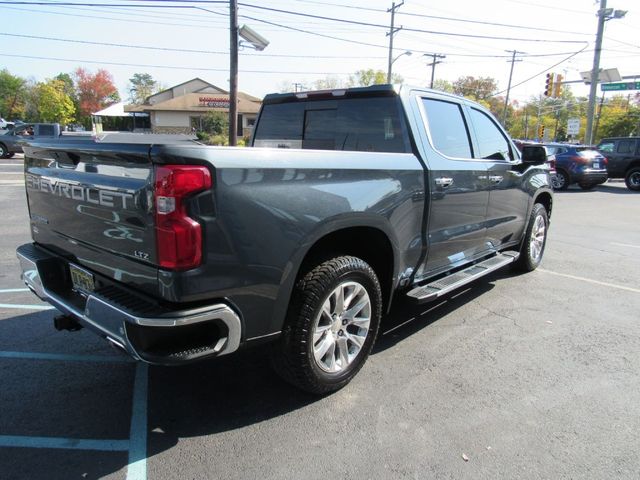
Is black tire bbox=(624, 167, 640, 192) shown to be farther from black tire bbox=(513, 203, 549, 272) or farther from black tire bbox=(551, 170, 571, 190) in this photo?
black tire bbox=(513, 203, 549, 272)

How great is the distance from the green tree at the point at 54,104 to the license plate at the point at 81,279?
9375 cm

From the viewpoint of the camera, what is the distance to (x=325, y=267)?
2.87 m

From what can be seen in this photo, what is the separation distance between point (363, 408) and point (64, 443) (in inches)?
65.9

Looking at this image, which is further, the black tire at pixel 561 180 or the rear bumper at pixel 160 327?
the black tire at pixel 561 180

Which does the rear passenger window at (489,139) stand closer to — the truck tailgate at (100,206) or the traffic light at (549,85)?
the truck tailgate at (100,206)

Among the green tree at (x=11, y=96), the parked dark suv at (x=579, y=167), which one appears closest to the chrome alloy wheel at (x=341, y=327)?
A: the parked dark suv at (x=579, y=167)

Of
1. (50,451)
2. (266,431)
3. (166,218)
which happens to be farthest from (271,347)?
(50,451)

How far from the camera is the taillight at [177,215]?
218 centimetres

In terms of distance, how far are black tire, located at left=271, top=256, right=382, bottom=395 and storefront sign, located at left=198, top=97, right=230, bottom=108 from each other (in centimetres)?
5659

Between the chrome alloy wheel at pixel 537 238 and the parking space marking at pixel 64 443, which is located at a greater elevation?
the chrome alloy wheel at pixel 537 238

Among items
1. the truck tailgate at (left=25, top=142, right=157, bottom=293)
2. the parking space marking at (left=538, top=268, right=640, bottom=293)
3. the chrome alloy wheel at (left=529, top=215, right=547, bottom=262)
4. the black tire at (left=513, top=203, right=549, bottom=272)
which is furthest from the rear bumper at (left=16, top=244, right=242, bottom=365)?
the parking space marking at (left=538, top=268, right=640, bottom=293)

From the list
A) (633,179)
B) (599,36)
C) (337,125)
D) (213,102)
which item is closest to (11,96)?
(213,102)

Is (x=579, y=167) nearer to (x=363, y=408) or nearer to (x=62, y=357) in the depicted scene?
(x=363, y=408)

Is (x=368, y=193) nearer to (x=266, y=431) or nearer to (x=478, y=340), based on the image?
(x=266, y=431)
